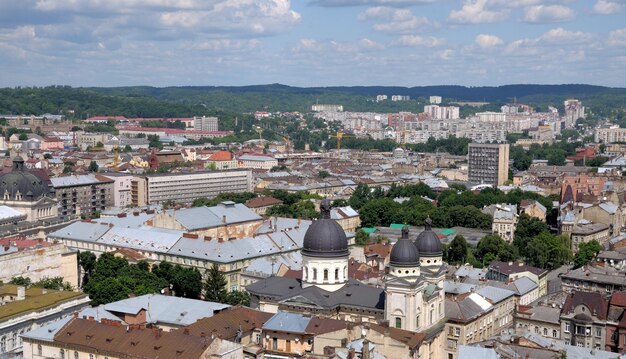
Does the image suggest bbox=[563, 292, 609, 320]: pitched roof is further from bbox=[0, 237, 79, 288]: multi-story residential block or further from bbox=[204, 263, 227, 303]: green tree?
bbox=[0, 237, 79, 288]: multi-story residential block

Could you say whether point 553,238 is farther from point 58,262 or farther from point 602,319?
point 58,262

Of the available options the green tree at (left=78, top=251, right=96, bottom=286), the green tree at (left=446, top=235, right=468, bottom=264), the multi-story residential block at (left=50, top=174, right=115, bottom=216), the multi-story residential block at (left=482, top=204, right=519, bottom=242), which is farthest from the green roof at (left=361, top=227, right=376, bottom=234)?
the multi-story residential block at (left=50, top=174, right=115, bottom=216)

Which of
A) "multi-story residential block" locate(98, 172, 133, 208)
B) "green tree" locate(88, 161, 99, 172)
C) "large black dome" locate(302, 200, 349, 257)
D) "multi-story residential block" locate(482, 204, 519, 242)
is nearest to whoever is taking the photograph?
"large black dome" locate(302, 200, 349, 257)

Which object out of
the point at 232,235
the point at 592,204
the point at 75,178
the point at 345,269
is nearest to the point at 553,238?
the point at 592,204

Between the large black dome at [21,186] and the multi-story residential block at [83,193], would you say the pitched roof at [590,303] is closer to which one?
the large black dome at [21,186]

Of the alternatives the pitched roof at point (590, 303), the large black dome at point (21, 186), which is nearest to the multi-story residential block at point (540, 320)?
the pitched roof at point (590, 303)

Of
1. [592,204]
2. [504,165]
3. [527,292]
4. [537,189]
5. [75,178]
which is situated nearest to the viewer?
[527,292]
